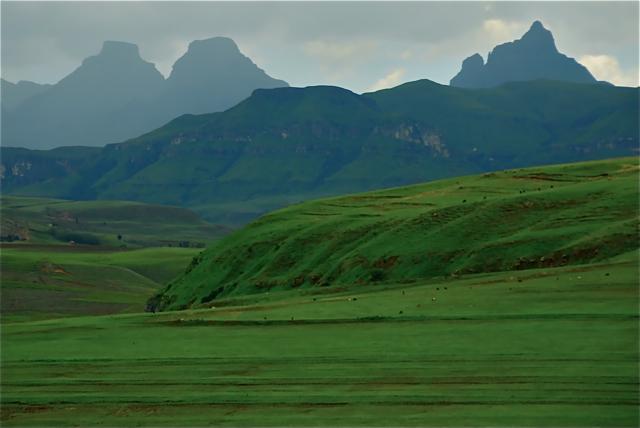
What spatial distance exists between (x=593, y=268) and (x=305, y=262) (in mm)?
35882

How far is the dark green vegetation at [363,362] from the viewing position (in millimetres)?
35344

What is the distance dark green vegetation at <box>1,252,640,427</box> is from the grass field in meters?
71.3

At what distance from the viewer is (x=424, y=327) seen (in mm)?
49719

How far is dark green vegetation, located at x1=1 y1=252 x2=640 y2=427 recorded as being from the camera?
3534 centimetres

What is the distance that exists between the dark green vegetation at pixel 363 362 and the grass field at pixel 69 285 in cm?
7126

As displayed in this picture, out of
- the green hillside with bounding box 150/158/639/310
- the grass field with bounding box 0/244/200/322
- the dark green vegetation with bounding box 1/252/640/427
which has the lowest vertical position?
the grass field with bounding box 0/244/200/322

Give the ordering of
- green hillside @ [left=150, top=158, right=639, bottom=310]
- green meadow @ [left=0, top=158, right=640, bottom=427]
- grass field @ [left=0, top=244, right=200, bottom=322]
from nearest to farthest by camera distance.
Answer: green meadow @ [left=0, top=158, right=640, bottom=427] < green hillside @ [left=150, top=158, right=639, bottom=310] < grass field @ [left=0, top=244, right=200, bottom=322]

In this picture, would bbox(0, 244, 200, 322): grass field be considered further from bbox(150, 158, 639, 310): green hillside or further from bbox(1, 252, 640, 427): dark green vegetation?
bbox(1, 252, 640, 427): dark green vegetation

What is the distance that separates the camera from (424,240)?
84188mm

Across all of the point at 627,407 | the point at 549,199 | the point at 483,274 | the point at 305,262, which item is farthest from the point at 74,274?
the point at 627,407

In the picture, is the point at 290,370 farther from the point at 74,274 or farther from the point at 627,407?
the point at 74,274

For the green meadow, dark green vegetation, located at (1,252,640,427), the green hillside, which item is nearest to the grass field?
the green hillside

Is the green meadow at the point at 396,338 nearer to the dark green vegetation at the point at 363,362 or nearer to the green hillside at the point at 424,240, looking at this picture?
the dark green vegetation at the point at 363,362

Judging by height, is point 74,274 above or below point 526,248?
below
